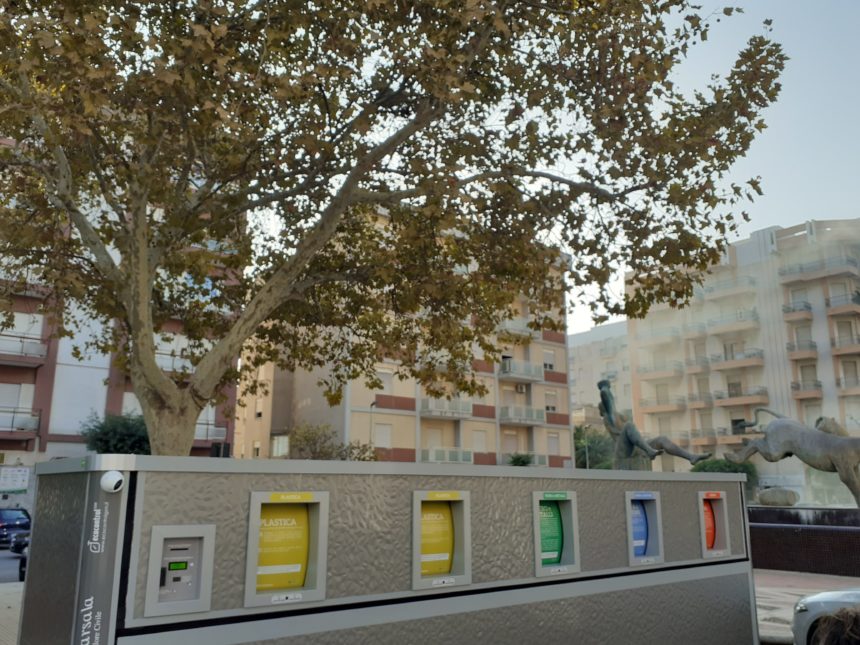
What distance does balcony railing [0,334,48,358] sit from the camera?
27.4 meters

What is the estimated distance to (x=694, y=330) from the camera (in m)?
45.3

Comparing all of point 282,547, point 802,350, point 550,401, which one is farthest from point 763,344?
point 282,547

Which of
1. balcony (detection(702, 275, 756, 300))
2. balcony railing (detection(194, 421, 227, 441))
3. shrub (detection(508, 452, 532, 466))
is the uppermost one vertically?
balcony (detection(702, 275, 756, 300))

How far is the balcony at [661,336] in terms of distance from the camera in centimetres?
4638

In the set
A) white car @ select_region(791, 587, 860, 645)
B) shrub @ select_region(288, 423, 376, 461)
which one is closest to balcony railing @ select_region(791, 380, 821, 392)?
shrub @ select_region(288, 423, 376, 461)

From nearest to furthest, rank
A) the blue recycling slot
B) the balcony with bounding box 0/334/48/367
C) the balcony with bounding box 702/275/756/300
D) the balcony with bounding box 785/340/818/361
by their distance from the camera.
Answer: the blue recycling slot → the balcony with bounding box 0/334/48/367 → the balcony with bounding box 785/340/818/361 → the balcony with bounding box 702/275/756/300

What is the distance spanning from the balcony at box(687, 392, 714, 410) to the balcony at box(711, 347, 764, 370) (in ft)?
5.93

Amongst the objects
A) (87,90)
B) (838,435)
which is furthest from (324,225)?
(838,435)

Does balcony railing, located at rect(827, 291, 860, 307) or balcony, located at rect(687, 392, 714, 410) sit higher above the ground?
balcony railing, located at rect(827, 291, 860, 307)

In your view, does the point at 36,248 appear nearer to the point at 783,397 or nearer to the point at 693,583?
the point at 693,583

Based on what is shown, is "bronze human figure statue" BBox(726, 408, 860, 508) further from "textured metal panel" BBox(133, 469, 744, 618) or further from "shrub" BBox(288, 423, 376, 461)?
"shrub" BBox(288, 423, 376, 461)

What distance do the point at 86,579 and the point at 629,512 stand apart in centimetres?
329

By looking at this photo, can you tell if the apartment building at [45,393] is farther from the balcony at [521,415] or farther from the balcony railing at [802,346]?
the balcony railing at [802,346]

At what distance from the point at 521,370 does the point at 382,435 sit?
10476 mm
